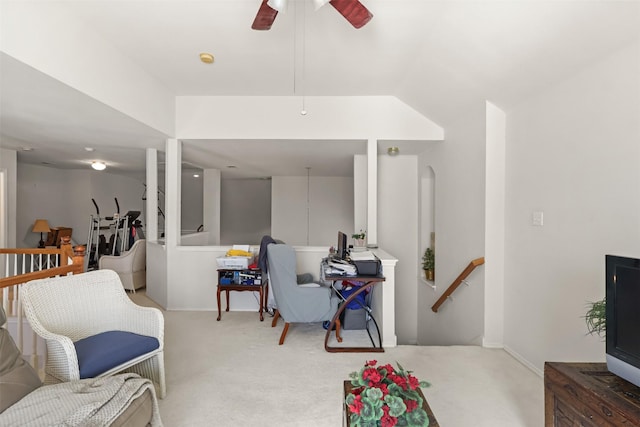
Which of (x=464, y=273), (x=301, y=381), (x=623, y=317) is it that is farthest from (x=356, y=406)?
(x=464, y=273)

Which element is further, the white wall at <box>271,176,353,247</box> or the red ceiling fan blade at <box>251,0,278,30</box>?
the white wall at <box>271,176,353,247</box>

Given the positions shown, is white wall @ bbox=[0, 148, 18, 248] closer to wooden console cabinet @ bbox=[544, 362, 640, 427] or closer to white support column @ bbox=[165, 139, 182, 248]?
white support column @ bbox=[165, 139, 182, 248]

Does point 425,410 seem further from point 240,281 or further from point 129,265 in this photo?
point 129,265

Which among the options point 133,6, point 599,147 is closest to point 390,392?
point 599,147

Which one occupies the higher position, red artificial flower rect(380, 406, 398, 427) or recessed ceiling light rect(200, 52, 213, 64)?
recessed ceiling light rect(200, 52, 213, 64)

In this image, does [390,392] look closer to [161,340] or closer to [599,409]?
[599,409]

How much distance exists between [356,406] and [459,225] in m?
2.84

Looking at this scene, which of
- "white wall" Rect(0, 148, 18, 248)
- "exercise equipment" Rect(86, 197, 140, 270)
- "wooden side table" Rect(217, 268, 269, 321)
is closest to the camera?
"wooden side table" Rect(217, 268, 269, 321)

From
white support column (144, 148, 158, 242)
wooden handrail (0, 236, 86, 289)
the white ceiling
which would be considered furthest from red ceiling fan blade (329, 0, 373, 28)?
white support column (144, 148, 158, 242)

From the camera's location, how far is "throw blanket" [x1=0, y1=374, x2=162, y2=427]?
1.33 meters

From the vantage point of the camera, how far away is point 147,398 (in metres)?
1.65

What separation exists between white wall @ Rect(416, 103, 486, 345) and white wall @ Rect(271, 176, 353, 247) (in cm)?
381

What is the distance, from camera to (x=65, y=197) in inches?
274

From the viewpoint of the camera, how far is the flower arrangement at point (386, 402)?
111 cm
